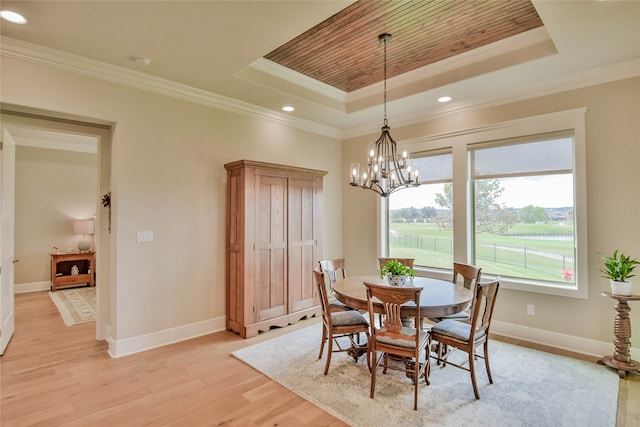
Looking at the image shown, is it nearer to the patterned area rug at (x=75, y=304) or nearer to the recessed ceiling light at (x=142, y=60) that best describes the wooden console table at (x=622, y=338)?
the recessed ceiling light at (x=142, y=60)

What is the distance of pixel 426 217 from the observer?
15.6 feet

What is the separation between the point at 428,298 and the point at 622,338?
1.91 m

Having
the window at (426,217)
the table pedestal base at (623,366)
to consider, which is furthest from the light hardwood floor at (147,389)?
the window at (426,217)

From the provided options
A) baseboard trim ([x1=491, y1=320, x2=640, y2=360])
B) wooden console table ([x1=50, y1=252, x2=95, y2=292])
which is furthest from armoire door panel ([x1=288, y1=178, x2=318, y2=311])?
wooden console table ([x1=50, y1=252, x2=95, y2=292])

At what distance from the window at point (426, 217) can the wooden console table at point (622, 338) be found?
1.80 meters

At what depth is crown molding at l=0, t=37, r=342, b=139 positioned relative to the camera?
279 centimetres

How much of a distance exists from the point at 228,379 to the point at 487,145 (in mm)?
3973

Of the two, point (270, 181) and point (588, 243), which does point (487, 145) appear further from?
point (270, 181)

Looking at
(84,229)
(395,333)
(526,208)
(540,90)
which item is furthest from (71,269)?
(540,90)

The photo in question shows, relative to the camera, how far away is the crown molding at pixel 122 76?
9.17 ft

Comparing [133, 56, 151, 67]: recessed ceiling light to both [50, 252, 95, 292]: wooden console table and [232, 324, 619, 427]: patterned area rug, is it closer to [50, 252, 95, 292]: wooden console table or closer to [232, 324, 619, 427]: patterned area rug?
[232, 324, 619, 427]: patterned area rug

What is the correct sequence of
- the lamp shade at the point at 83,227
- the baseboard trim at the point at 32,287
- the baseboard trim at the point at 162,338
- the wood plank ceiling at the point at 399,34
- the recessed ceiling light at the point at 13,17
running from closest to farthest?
1. the recessed ceiling light at the point at 13,17
2. the wood plank ceiling at the point at 399,34
3. the baseboard trim at the point at 162,338
4. the baseboard trim at the point at 32,287
5. the lamp shade at the point at 83,227

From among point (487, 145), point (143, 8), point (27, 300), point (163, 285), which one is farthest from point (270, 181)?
point (27, 300)

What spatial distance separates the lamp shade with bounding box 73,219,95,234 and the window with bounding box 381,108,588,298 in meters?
6.63
